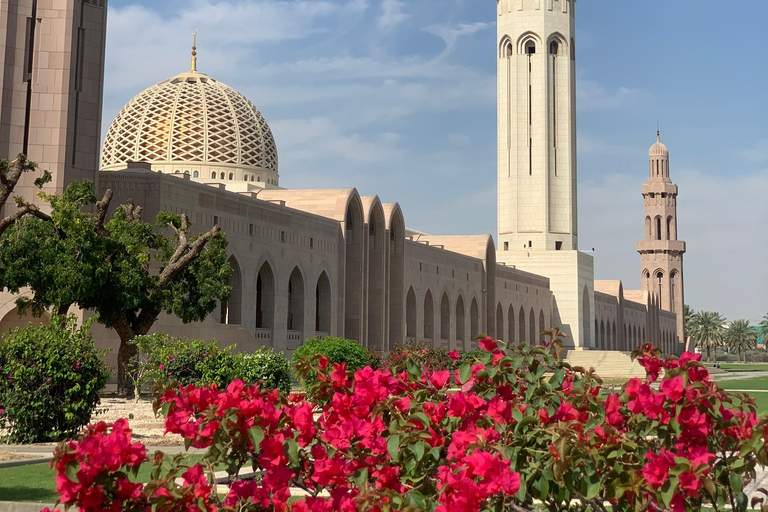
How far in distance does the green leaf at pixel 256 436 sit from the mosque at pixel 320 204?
63.4 feet

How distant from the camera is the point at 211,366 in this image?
52.3 ft

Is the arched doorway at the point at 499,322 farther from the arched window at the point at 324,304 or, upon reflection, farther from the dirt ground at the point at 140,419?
the dirt ground at the point at 140,419

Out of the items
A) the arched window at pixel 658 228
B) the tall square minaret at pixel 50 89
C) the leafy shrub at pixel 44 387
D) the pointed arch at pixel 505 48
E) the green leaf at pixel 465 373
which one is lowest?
the leafy shrub at pixel 44 387

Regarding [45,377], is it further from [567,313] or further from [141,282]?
[567,313]

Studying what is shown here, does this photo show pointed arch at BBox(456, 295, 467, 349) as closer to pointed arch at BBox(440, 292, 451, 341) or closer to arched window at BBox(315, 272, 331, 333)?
pointed arch at BBox(440, 292, 451, 341)

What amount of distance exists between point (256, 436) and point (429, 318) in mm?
40009

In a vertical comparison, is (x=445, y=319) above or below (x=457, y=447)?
above

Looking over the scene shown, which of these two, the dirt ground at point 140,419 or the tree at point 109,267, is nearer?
the dirt ground at point 140,419

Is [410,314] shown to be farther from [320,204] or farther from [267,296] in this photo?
[267,296]

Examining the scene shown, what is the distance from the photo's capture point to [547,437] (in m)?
4.63

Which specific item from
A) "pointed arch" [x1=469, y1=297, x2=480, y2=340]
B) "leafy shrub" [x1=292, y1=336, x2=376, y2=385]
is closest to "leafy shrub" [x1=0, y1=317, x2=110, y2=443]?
"leafy shrub" [x1=292, y1=336, x2=376, y2=385]

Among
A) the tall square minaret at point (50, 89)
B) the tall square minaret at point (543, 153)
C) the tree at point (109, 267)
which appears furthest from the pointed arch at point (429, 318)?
the tree at point (109, 267)

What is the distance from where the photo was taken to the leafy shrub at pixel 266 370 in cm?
1645

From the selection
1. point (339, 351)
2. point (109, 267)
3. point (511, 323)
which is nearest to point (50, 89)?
point (109, 267)
